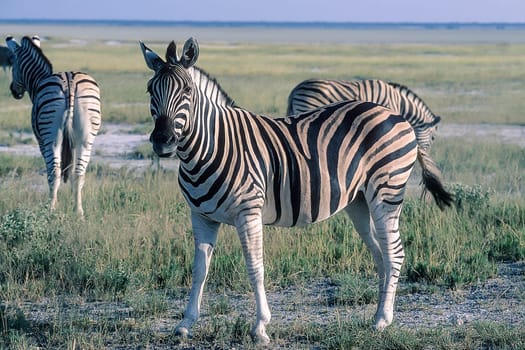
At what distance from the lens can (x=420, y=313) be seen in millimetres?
6070

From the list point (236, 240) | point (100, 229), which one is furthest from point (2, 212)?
point (236, 240)

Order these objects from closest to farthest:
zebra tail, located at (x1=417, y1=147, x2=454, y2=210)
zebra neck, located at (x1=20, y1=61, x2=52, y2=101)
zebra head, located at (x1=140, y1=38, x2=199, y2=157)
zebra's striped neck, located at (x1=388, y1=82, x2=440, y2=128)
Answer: zebra head, located at (x1=140, y1=38, x2=199, y2=157)
zebra tail, located at (x1=417, y1=147, x2=454, y2=210)
zebra neck, located at (x1=20, y1=61, x2=52, y2=101)
zebra's striped neck, located at (x1=388, y1=82, x2=440, y2=128)

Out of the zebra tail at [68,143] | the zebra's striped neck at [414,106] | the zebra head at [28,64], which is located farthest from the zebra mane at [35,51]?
the zebra's striped neck at [414,106]

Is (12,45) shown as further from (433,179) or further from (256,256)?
(256,256)

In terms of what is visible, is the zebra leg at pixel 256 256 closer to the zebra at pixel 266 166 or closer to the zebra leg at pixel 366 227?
the zebra at pixel 266 166

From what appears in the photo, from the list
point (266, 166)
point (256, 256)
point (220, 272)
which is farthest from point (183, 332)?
point (220, 272)

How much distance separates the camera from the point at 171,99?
5051mm

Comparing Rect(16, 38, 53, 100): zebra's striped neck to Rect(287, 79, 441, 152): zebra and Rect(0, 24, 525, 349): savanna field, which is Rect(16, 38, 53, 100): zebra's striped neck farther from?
Rect(287, 79, 441, 152): zebra

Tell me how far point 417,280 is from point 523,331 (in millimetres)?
1545

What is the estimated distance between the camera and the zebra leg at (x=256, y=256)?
17.5 ft

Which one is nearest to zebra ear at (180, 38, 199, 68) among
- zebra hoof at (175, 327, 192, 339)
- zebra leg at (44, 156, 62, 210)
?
zebra hoof at (175, 327, 192, 339)

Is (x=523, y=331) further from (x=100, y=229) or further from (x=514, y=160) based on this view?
(x=514, y=160)

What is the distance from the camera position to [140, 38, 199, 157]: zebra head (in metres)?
4.95

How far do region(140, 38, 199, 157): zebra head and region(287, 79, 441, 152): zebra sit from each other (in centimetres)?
Answer: 545
